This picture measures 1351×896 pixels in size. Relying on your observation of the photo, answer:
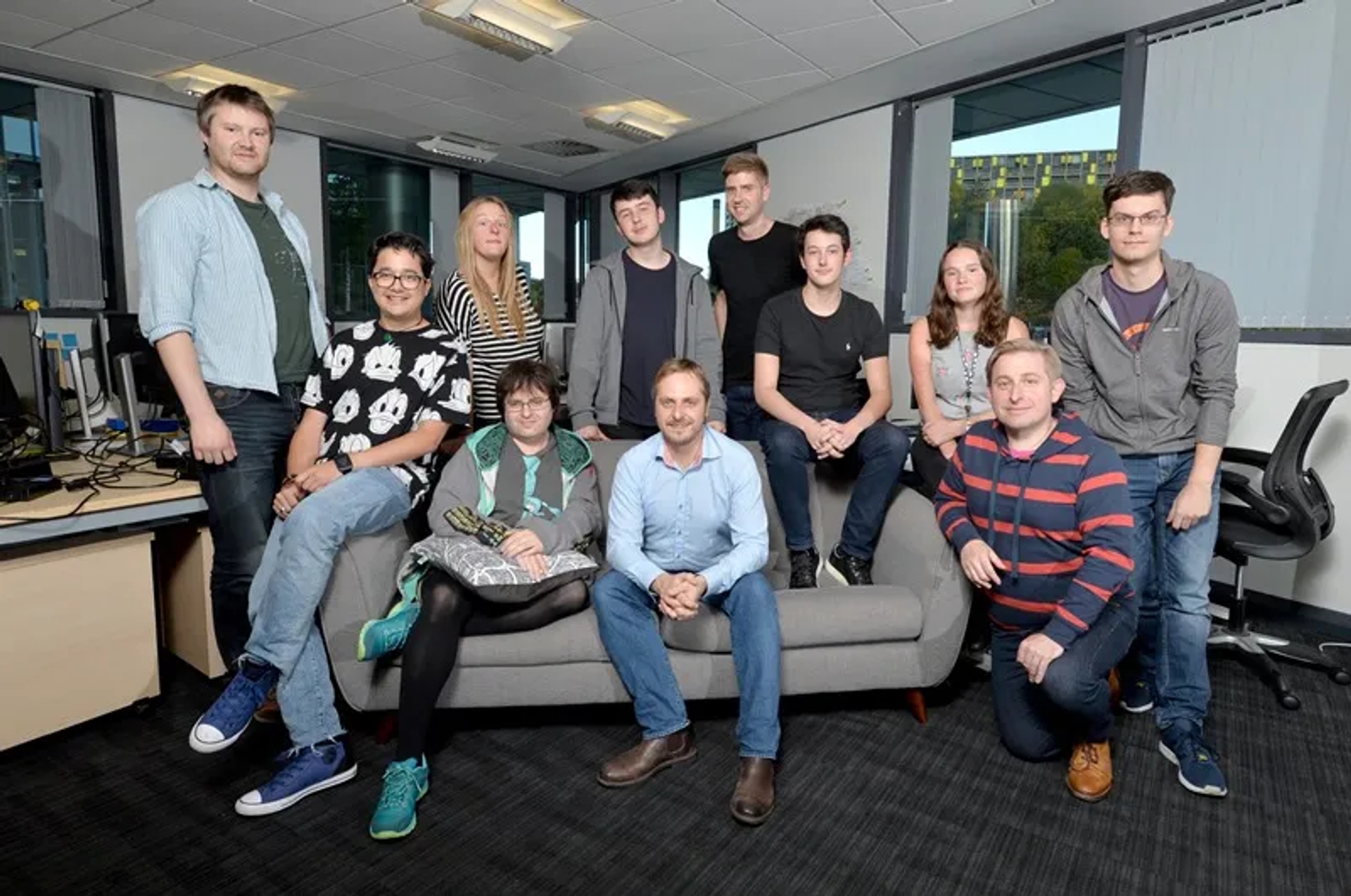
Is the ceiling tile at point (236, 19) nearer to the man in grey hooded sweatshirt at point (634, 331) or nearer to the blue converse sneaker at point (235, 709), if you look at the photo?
the man in grey hooded sweatshirt at point (634, 331)

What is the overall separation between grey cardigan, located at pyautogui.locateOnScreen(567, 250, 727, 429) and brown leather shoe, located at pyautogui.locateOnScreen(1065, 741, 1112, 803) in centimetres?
144

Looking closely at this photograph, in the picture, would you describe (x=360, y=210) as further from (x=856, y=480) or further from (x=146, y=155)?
(x=856, y=480)

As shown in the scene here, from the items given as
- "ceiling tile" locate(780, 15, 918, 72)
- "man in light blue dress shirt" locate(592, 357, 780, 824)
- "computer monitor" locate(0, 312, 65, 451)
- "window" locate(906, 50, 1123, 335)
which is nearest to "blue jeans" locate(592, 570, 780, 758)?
"man in light blue dress shirt" locate(592, 357, 780, 824)

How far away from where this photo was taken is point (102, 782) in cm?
210

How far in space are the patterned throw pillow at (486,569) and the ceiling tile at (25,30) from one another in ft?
12.4

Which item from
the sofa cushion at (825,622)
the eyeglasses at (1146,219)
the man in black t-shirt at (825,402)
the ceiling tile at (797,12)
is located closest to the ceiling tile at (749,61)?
the ceiling tile at (797,12)

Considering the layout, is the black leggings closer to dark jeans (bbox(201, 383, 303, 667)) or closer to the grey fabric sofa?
the grey fabric sofa

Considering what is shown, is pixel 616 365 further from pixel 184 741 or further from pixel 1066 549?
pixel 184 741

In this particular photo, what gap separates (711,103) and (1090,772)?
4463mm

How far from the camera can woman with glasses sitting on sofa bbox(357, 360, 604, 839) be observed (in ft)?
6.66

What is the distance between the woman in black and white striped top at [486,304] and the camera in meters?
2.64

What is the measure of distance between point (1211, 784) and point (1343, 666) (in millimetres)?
1343

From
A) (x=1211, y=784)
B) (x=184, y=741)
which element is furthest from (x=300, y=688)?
(x=1211, y=784)

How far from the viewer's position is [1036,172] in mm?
4602
